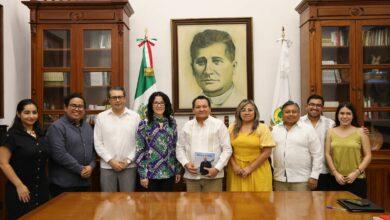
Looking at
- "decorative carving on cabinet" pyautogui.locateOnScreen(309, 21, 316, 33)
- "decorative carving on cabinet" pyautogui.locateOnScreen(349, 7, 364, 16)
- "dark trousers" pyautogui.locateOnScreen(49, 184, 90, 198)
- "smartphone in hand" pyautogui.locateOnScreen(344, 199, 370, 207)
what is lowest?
"dark trousers" pyautogui.locateOnScreen(49, 184, 90, 198)

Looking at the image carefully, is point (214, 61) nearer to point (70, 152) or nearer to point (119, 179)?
point (119, 179)

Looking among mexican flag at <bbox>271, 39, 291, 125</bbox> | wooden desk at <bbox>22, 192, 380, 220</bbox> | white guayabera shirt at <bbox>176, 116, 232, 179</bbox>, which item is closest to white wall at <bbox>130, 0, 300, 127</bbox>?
mexican flag at <bbox>271, 39, 291, 125</bbox>

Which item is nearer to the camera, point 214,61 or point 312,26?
point 312,26

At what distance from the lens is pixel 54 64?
4781mm

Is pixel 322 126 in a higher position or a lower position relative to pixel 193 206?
higher

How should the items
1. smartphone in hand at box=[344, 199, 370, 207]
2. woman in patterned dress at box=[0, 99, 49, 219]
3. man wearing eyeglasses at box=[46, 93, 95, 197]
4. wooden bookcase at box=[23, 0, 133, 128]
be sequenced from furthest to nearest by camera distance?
wooden bookcase at box=[23, 0, 133, 128]
man wearing eyeglasses at box=[46, 93, 95, 197]
woman in patterned dress at box=[0, 99, 49, 219]
smartphone in hand at box=[344, 199, 370, 207]

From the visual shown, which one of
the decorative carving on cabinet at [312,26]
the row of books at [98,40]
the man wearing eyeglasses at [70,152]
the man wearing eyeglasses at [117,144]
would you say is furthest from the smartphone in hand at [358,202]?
the row of books at [98,40]

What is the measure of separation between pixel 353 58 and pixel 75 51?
328cm

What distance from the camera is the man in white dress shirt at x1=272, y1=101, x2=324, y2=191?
3.49 meters

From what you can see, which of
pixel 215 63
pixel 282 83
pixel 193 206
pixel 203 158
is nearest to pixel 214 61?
pixel 215 63

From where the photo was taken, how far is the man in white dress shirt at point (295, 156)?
3486mm

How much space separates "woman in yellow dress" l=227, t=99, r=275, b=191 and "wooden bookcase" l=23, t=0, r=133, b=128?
1.83m

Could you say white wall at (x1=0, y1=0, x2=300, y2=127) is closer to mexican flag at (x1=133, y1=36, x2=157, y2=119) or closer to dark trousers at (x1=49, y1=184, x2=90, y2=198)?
mexican flag at (x1=133, y1=36, x2=157, y2=119)

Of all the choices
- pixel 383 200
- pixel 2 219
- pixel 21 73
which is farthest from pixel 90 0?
pixel 383 200
